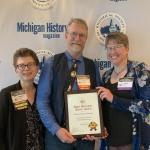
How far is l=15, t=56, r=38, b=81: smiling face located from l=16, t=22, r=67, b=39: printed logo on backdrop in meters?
0.47

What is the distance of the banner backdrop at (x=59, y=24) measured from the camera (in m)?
2.49

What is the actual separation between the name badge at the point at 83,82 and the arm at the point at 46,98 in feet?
0.68

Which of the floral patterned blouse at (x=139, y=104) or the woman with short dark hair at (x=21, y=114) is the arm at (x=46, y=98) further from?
the floral patterned blouse at (x=139, y=104)

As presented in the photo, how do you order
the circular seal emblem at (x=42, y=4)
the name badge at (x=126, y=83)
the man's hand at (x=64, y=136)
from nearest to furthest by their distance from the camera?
the man's hand at (x=64, y=136) → the name badge at (x=126, y=83) → the circular seal emblem at (x=42, y=4)

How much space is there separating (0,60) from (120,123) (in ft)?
3.76

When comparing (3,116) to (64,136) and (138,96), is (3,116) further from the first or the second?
(138,96)

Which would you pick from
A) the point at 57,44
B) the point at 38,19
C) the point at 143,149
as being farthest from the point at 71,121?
the point at 38,19

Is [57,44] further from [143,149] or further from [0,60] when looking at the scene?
[143,149]

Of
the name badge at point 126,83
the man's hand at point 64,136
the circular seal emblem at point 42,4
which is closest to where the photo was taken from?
the man's hand at point 64,136

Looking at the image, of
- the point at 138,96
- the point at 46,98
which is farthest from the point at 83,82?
the point at 138,96

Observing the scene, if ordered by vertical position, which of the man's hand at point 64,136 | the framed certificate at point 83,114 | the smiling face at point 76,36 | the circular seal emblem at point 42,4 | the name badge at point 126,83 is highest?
the circular seal emblem at point 42,4

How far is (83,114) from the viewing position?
2084 millimetres

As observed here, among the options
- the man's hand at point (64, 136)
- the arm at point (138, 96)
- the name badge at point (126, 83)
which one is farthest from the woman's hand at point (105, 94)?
the man's hand at point (64, 136)

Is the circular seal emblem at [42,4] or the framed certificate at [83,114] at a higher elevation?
the circular seal emblem at [42,4]
